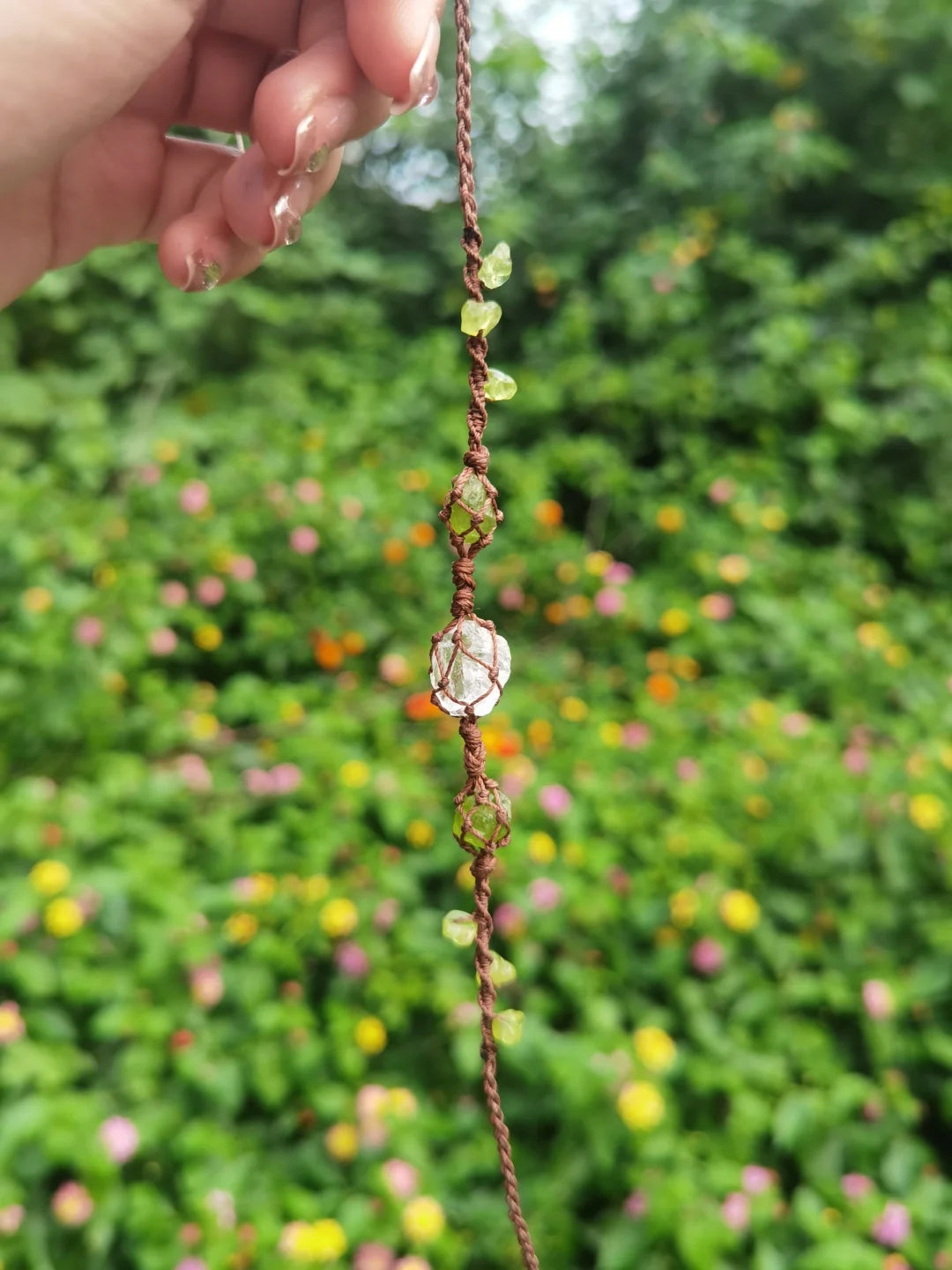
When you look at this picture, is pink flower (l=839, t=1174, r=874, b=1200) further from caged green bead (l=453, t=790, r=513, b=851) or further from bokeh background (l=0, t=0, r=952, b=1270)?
caged green bead (l=453, t=790, r=513, b=851)

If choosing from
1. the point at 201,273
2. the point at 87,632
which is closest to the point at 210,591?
the point at 87,632

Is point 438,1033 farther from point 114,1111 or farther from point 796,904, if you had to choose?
point 796,904

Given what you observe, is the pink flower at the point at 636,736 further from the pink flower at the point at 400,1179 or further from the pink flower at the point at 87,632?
the pink flower at the point at 87,632

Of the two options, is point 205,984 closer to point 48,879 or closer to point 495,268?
point 48,879

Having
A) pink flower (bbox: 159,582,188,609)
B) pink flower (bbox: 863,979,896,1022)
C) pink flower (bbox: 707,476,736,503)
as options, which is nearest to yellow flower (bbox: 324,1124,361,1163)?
pink flower (bbox: 863,979,896,1022)

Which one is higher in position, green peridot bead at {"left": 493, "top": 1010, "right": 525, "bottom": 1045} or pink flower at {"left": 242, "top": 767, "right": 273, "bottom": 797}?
green peridot bead at {"left": 493, "top": 1010, "right": 525, "bottom": 1045}

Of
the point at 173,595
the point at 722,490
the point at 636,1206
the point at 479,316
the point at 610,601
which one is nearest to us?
the point at 479,316
